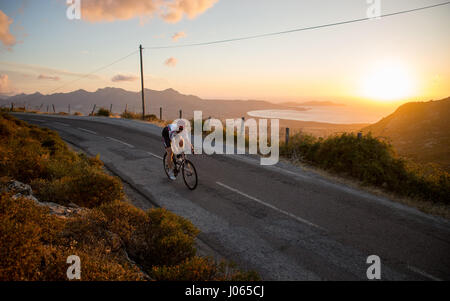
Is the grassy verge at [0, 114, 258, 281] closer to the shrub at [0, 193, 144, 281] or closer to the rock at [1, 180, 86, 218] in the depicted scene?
the shrub at [0, 193, 144, 281]

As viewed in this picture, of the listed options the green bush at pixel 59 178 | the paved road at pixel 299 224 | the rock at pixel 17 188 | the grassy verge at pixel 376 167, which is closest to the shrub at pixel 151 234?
the paved road at pixel 299 224

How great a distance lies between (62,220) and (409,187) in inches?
380

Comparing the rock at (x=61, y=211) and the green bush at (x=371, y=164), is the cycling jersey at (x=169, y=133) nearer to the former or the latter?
the rock at (x=61, y=211)

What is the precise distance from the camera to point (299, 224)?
18.6ft

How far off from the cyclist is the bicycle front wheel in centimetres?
70

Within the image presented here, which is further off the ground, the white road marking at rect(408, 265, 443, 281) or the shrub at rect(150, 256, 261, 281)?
the shrub at rect(150, 256, 261, 281)

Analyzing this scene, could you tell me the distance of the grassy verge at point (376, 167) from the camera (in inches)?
300

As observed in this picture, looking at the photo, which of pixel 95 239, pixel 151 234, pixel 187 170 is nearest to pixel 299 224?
pixel 151 234

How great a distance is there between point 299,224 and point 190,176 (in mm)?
3685

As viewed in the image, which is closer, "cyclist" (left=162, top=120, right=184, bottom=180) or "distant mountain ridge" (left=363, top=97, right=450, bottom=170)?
"cyclist" (left=162, top=120, right=184, bottom=180)

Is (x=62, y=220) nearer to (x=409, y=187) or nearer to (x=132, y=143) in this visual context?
(x=409, y=187)

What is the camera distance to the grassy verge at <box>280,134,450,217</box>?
7.61 m

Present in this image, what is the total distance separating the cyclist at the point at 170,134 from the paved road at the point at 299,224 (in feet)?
2.19

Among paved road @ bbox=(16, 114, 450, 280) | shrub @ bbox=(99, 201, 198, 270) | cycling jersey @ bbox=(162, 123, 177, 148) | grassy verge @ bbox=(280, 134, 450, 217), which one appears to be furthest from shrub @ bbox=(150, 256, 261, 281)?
grassy verge @ bbox=(280, 134, 450, 217)
